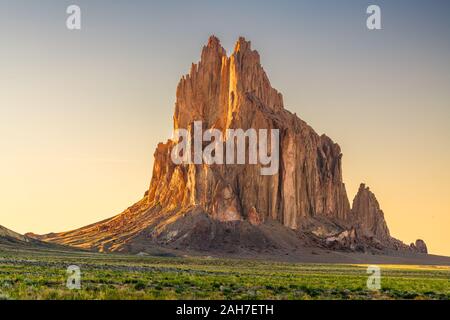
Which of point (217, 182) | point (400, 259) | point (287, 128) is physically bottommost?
point (400, 259)

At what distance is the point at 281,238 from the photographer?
169m

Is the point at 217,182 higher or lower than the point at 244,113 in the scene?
lower

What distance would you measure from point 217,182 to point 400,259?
5117 centimetres

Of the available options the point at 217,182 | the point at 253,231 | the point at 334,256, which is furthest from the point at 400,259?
the point at 217,182

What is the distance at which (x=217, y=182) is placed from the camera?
592 feet

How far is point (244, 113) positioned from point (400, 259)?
5714cm
